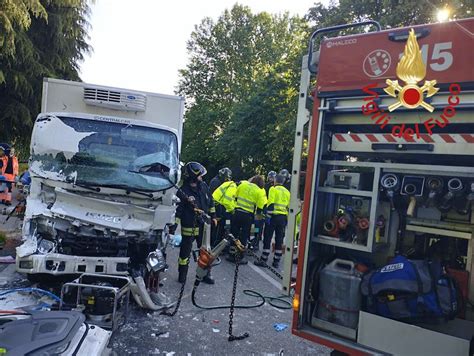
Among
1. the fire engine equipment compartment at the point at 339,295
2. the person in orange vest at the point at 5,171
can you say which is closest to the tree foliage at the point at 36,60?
the person in orange vest at the point at 5,171

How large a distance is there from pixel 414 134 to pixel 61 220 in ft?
12.7

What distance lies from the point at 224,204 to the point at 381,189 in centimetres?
559

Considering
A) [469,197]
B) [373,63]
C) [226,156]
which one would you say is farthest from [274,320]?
[226,156]

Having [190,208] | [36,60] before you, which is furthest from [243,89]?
[190,208]

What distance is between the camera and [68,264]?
4422 millimetres

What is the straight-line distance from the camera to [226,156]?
86.0 ft

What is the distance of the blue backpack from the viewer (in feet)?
8.86

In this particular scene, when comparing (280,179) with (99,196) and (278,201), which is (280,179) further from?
(99,196)

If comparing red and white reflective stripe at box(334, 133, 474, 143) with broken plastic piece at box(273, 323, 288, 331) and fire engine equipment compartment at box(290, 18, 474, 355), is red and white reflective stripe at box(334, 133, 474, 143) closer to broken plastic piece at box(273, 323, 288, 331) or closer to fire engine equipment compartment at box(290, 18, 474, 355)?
fire engine equipment compartment at box(290, 18, 474, 355)

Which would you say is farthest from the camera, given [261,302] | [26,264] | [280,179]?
[280,179]

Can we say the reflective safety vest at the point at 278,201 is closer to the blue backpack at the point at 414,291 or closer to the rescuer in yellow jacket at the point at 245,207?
the rescuer in yellow jacket at the point at 245,207

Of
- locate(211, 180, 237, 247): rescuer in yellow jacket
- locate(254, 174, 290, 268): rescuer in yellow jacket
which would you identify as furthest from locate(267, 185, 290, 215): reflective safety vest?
locate(211, 180, 237, 247): rescuer in yellow jacket

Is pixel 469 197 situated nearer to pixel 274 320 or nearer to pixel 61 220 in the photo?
pixel 274 320

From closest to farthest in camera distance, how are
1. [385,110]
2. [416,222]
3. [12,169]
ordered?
[385,110], [416,222], [12,169]
